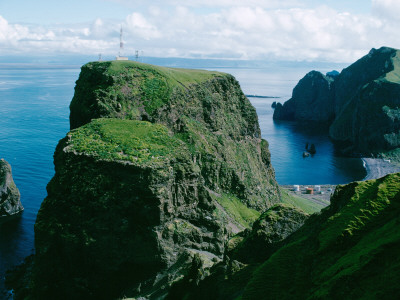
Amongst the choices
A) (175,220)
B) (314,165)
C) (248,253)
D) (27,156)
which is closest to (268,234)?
(248,253)

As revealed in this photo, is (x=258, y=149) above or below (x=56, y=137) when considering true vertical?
above

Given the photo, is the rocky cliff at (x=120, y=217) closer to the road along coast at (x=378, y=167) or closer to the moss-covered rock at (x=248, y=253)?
the moss-covered rock at (x=248, y=253)

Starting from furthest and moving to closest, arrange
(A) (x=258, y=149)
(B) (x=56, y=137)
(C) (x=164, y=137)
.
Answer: (B) (x=56, y=137) < (A) (x=258, y=149) < (C) (x=164, y=137)

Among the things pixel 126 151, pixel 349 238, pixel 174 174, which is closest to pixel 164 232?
pixel 174 174

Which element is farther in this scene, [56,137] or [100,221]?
[56,137]

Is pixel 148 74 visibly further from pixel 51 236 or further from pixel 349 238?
pixel 349 238

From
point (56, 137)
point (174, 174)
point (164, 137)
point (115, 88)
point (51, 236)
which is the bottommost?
point (56, 137)

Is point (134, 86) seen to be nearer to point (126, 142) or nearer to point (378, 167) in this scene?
point (126, 142)
